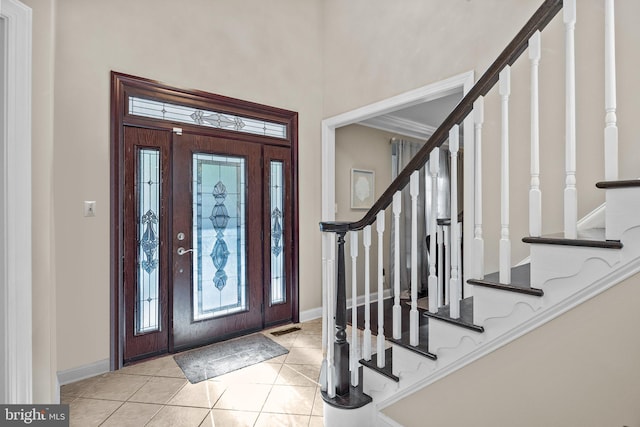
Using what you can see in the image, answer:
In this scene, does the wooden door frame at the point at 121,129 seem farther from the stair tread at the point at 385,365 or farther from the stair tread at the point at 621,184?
the stair tread at the point at 621,184

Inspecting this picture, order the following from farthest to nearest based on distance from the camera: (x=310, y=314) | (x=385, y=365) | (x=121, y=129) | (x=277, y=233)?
(x=310, y=314) < (x=277, y=233) < (x=121, y=129) < (x=385, y=365)

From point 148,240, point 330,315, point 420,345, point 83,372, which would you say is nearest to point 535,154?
point 420,345

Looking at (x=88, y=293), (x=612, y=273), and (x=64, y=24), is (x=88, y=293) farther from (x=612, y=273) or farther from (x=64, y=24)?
(x=612, y=273)

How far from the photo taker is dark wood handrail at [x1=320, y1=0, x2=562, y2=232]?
1222mm

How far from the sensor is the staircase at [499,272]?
3.56 feet

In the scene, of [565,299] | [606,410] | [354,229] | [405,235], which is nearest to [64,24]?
[354,229]

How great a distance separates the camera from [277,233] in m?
3.45

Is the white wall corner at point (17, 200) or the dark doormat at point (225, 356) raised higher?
Result: the white wall corner at point (17, 200)

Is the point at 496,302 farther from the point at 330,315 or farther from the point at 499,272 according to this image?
the point at 330,315

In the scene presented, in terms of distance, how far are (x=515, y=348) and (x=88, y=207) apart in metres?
2.77

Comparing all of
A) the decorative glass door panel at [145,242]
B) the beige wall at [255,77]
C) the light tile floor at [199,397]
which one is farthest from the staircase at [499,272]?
the decorative glass door panel at [145,242]

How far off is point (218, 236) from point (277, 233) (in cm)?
63

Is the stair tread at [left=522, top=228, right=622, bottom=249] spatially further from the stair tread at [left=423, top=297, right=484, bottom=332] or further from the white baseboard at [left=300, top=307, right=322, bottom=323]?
the white baseboard at [left=300, top=307, right=322, bottom=323]

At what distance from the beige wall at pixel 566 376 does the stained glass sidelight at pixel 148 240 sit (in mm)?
2316
